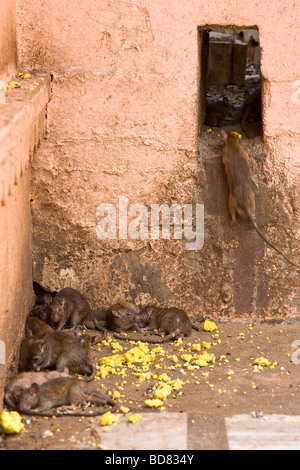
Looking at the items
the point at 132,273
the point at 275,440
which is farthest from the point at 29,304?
the point at 275,440

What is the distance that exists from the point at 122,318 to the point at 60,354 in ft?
2.72

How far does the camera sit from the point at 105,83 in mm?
5922

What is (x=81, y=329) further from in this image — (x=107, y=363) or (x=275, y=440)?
(x=275, y=440)

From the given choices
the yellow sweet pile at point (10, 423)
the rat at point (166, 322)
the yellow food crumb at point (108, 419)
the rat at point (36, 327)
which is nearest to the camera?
the yellow sweet pile at point (10, 423)

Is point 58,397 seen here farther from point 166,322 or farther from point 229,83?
point 229,83

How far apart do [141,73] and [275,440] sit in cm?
303

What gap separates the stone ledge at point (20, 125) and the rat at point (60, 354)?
51.0 inches

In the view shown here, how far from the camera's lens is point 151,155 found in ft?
19.8

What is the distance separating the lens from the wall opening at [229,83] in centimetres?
655

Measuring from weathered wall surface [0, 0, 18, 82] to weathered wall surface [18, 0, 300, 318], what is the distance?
152 mm
